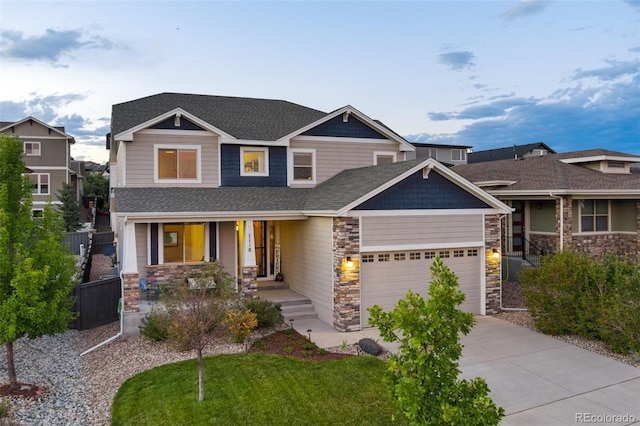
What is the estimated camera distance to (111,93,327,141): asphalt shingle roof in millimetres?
15578

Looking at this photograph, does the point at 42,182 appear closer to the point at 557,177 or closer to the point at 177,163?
the point at 177,163

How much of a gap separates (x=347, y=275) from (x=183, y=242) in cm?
564

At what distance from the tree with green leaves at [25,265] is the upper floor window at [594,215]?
62.3 feet

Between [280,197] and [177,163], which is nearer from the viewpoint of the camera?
[280,197]

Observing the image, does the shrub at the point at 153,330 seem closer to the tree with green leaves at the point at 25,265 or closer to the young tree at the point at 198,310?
the tree with green leaves at the point at 25,265

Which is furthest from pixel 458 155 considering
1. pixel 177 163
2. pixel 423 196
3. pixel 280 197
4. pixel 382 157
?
pixel 177 163

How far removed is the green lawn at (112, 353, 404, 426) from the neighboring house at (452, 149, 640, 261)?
1257cm

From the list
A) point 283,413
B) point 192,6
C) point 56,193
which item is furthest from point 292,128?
point 56,193

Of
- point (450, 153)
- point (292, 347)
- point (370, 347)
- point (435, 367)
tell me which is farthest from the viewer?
point (450, 153)

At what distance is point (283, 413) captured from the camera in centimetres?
670

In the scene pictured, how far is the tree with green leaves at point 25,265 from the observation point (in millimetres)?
7352

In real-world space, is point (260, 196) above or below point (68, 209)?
above

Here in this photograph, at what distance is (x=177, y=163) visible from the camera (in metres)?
14.6

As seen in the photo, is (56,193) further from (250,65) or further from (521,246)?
(521,246)
